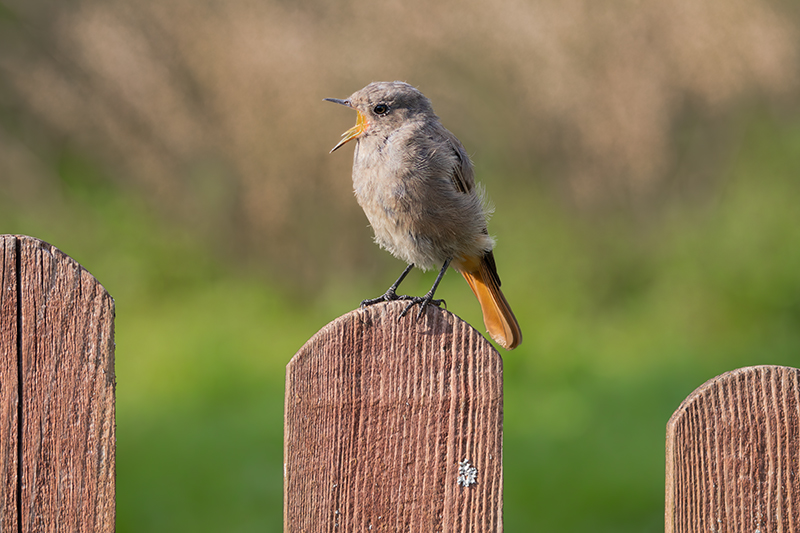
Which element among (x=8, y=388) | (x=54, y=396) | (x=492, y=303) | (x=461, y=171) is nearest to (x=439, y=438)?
(x=54, y=396)

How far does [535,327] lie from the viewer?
4.68m

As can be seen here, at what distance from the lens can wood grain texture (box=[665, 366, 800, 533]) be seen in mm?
1824

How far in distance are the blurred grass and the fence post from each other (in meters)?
1.70

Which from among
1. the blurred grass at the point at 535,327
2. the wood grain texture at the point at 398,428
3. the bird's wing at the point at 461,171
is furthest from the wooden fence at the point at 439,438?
the blurred grass at the point at 535,327

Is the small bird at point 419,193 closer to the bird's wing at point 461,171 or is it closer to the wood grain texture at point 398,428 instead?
the bird's wing at point 461,171

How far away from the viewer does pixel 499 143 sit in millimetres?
5305

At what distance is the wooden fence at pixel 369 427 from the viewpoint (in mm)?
1770

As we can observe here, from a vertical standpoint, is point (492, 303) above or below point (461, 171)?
below

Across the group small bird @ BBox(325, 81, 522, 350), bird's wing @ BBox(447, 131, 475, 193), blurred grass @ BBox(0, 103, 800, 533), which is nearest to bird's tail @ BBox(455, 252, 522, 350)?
small bird @ BBox(325, 81, 522, 350)

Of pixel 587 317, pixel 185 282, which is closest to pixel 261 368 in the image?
pixel 185 282

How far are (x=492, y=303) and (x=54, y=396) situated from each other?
1720 millimetres

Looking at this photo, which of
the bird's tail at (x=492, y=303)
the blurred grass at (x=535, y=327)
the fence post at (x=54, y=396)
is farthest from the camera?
the blurred grass at (x=535, y=327)

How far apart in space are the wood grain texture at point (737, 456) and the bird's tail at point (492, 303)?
3.55 feet

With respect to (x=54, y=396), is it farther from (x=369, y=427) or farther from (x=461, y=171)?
(x=461, y=171)
